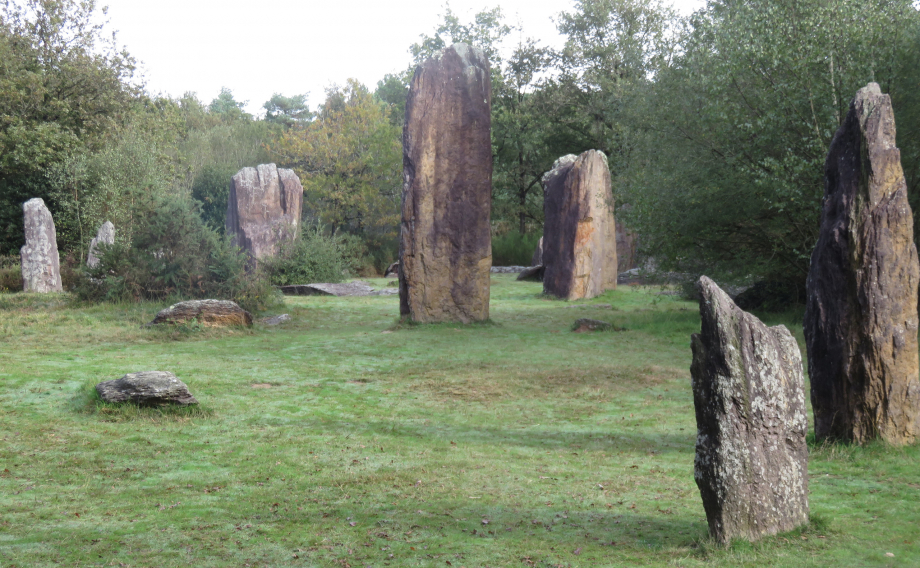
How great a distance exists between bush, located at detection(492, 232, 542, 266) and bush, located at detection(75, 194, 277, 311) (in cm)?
1874

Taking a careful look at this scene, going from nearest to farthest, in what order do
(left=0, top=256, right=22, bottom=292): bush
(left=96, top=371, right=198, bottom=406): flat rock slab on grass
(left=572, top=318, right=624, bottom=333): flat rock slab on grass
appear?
(left=96, top=371, right=198, bottom=406): flat rock slab on grass, (left=572, top=318, right=624, bottom=333): flat rock slab on grass, (left=0, top=256, right=22, bottom=292): bush

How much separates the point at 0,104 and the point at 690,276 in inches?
934

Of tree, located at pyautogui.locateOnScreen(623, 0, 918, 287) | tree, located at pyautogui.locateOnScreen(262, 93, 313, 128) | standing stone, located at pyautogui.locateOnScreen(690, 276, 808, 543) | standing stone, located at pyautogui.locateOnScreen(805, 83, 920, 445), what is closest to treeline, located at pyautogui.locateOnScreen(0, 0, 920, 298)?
tree, located at pyautogui.locateOnScreen(623, 0, 918, 287)

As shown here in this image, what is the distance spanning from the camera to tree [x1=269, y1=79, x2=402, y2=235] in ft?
112

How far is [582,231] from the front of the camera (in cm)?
1791

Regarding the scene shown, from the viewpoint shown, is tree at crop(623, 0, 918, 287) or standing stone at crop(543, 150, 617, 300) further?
standing stone at crop(543, 150, 617, 300)

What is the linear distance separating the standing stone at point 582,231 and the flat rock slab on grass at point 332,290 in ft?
15.0

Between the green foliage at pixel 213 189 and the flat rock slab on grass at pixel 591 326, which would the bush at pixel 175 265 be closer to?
the flat rock slab on grass at pixel 591 326

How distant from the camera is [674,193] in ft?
43.6

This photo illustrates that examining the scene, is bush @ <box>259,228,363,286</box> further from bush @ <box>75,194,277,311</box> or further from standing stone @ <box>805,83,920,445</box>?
standing stone @ <box>805,83,920,445</box>

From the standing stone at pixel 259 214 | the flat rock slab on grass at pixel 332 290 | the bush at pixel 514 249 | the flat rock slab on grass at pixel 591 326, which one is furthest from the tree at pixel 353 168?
the flat rock slab on grass at pixel 591 326

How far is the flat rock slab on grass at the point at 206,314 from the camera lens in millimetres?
11922

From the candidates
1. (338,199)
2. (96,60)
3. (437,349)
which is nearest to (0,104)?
(96,60)

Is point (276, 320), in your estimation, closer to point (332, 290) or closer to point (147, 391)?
point (332, 290)
